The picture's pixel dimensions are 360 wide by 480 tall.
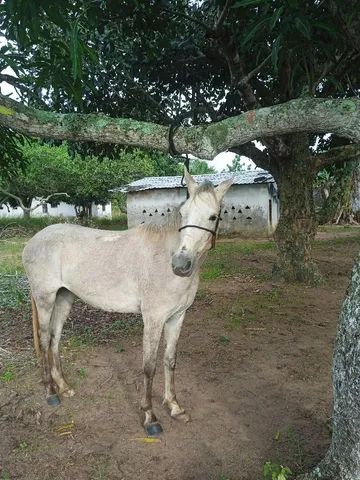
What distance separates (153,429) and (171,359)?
595 millimetres

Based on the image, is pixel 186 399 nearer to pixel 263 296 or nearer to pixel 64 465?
pixel 64 465

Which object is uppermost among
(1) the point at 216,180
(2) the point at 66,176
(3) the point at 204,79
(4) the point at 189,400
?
(3) the point at 204,79

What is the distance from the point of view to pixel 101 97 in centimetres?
802

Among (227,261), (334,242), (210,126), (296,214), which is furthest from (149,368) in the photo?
(334,242)

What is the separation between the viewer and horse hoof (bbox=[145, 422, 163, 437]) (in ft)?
11.3

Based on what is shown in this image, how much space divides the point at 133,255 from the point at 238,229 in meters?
16.0

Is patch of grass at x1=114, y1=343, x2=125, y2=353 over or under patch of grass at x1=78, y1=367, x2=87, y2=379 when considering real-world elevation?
over

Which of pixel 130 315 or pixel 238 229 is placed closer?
pixel 130 315

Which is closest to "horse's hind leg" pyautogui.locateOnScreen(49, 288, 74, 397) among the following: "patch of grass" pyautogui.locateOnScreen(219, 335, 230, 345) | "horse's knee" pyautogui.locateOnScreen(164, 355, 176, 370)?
"horse's knee" pyautogui.locateOnScreen(164, 355, 176, 370)

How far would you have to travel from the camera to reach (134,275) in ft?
11.9

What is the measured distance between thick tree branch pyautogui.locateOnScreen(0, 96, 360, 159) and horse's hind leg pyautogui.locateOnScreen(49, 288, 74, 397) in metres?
2.15

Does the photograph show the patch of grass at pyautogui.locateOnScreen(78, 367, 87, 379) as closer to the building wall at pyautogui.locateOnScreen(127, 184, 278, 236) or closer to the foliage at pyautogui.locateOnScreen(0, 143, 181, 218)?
the building wall at pyautogui.locateOnScreen(127, 184, 278, 236)

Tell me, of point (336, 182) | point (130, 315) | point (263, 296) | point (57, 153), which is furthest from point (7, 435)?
point (57, 153)

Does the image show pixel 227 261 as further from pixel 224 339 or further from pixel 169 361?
pixel 169 361
